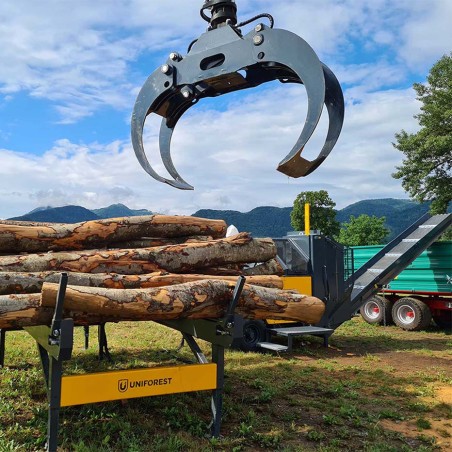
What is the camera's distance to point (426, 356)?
9.12 m

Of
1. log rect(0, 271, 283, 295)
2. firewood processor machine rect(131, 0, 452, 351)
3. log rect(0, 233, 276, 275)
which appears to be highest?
firewood processor machine rect(131, 0, 452, 351)

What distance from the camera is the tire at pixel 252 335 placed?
8.79 m

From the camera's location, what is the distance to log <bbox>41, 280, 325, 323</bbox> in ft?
12.6

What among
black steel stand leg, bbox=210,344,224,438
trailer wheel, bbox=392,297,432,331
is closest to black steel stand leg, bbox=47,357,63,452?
black steel stand leg, bbox=210,344,224,438

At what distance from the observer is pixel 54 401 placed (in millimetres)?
3781

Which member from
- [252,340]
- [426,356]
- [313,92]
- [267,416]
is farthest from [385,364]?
[313,92]

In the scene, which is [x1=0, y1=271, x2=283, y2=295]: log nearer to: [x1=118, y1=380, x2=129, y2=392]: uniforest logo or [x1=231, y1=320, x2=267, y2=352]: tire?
[x1=118, y1=380, x2=129, y2=392]: uniforest logo

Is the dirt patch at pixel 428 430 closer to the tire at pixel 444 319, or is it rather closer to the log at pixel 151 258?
the log at pixel 151 258

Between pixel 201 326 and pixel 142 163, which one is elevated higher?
pixel 142 163

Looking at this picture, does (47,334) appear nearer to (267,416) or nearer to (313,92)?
(267,416)

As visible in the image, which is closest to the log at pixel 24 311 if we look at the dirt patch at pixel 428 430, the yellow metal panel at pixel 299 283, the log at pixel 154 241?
the log at pixel 154 241

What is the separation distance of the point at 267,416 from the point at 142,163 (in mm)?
2833

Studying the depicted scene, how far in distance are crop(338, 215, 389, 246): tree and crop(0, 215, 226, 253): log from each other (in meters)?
35.9

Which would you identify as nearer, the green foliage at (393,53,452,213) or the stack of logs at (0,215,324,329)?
the stack of logs at (0,215,324,329)
